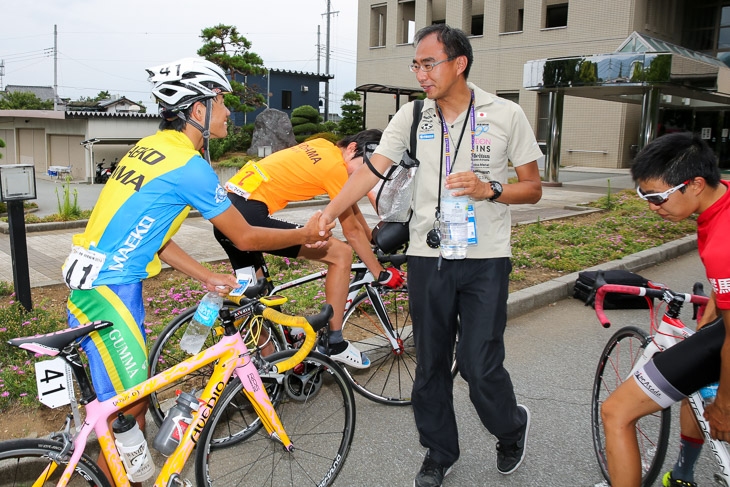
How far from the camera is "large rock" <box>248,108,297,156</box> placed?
1024 inches

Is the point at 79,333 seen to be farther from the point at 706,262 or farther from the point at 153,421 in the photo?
the point at 706,262

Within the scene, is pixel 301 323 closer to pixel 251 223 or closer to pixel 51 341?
pixel 51 341

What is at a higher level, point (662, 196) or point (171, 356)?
point (662, 196)

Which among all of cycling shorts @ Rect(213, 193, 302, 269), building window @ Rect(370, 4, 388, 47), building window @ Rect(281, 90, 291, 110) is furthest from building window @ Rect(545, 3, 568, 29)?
cycling shorts @ Rect(213, 193, 302, 269)

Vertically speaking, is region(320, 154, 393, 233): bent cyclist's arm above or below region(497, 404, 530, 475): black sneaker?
above

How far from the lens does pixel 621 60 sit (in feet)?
57.5

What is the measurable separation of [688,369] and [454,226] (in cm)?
113

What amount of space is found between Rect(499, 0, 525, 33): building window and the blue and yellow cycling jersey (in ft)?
109

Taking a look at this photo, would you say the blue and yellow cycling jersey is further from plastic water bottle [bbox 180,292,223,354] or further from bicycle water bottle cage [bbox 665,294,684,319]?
bicycle water bottle cage [bbox 665,294,684,319]

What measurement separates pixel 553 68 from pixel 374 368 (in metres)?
16.9

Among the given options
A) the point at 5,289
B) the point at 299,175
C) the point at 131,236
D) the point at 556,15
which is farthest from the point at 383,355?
the point at 556,15

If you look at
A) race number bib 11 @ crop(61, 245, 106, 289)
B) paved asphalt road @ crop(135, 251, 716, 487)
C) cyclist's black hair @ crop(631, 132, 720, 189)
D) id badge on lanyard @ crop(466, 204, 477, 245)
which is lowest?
paved asphalt road @ crop(135, 251, 716, 487)

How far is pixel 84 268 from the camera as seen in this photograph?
243cm

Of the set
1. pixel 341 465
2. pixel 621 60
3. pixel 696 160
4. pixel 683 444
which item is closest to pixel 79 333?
pixel 341 465
